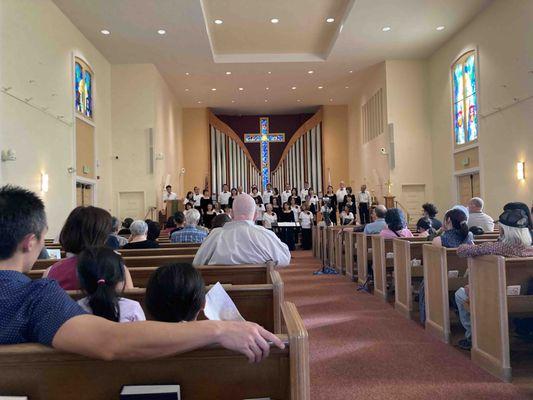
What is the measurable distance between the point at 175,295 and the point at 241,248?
6.07 feet

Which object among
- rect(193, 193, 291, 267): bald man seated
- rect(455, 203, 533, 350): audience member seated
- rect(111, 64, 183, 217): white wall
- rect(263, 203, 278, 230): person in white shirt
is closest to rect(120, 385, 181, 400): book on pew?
rect(193, 193, 291, 267): bald man seated

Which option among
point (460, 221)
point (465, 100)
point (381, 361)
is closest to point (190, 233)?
point (381, 361)

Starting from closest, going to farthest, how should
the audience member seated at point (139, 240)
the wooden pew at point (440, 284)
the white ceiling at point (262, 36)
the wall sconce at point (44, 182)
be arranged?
the wooden pew at point (440, 284) < the audience member seated at point (139, 240) < the wall sconce at point (44, 182) < the white ceiling at point (262, 36)

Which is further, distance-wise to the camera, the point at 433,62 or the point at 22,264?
the point at 433,62

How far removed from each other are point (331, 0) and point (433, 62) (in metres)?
4.28

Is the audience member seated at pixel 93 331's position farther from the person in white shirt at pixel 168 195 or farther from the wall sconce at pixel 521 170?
the person in white shirt at pixel 168 195

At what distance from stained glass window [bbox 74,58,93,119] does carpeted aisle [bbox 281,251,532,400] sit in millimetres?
7685

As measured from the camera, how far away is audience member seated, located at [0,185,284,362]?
0.99 metres

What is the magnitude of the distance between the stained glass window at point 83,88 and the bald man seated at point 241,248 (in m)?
8.38

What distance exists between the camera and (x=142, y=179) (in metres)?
12.8

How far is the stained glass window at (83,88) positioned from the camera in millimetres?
10494

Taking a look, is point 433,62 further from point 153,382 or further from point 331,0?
point 153,382

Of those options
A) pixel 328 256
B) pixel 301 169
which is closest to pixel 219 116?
pixel 301 169

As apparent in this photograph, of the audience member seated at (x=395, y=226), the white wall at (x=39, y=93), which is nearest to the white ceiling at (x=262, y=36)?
the white wall at (x=39, y=93)
